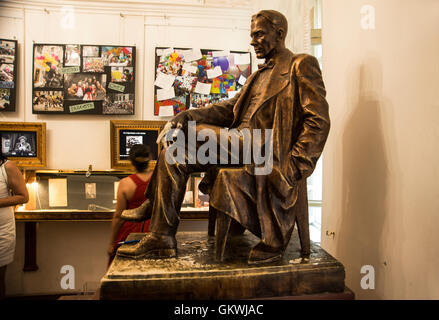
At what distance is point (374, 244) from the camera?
1.87 m

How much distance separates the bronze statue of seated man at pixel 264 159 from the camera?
1645 mm

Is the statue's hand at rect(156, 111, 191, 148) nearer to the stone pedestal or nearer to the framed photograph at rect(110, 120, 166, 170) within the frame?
the stone pedestal

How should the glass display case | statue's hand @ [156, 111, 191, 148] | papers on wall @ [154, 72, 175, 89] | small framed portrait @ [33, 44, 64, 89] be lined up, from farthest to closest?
papers on wall @ [154, 72, 175, 89]
small framed portrait @ [33, 44, 64, 89]
the glass display case
statue's hand @ [156, 111, 191, 148]

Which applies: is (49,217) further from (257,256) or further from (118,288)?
(257,256)

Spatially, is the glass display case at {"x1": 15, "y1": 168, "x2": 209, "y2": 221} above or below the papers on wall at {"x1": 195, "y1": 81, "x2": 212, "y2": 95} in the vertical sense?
below

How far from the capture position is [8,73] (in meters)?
3.67

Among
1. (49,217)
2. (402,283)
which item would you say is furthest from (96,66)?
(402,283)

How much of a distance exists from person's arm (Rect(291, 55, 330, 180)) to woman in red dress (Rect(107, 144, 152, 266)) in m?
1.31

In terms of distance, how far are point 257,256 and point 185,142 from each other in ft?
2.21

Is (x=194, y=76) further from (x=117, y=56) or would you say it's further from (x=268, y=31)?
(x=268, y=31)

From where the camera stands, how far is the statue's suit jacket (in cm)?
164

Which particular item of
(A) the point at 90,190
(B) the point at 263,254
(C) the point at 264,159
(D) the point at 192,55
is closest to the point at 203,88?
(D) the point at 192,55

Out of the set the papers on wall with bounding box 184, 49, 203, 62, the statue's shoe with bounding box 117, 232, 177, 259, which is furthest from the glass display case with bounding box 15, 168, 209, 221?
the statue's shoe with bounding box 117, 232, 177, 259

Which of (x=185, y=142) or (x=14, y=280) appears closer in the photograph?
(x=185, y=142)
